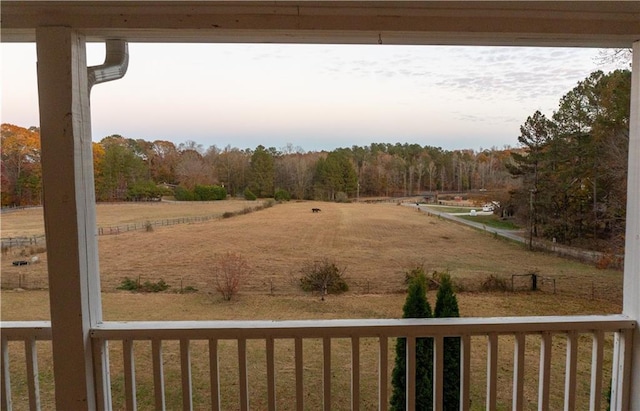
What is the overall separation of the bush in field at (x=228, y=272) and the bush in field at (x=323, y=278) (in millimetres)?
298

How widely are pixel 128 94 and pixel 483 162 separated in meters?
1.79

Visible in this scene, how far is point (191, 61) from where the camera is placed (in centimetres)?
177

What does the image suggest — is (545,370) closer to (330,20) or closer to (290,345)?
(290,345)

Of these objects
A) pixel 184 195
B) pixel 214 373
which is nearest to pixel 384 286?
pixel 214 373

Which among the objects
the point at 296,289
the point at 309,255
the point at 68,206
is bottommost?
the point at 296,289

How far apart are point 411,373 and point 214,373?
0.88 m

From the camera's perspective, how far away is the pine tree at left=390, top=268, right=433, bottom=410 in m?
1.70

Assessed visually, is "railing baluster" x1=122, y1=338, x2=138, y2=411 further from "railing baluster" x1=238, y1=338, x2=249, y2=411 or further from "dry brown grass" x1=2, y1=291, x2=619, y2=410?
"railing baluster" x1=238, y1=338, x2=249, y2=411

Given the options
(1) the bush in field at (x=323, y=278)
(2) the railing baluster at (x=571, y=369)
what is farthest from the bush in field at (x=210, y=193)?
(2) the railing baluster at (x=571, y=369)

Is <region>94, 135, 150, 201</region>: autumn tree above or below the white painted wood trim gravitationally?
above

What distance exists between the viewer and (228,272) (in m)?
1.79

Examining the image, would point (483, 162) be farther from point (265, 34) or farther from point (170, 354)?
point (170, 354)

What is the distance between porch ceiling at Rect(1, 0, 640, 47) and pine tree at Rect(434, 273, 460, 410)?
1177mm

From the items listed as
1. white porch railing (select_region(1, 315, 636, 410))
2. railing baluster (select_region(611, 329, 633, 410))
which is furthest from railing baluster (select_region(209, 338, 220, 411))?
railing baluster (select_region(611, 329, 633, 410))
